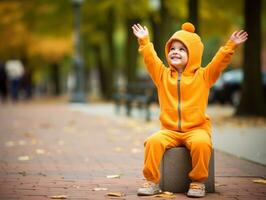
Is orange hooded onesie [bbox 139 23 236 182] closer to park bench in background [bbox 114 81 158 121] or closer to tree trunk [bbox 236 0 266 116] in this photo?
park bench in background [bbox 114 81 158 121]

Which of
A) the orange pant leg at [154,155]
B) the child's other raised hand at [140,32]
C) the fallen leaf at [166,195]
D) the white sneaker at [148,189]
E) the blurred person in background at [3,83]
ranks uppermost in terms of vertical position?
the child's other raised hand at [140,32]

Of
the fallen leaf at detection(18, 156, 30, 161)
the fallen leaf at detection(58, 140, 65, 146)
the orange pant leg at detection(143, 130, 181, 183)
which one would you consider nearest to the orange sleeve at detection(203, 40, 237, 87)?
the orange pant leg at detection(143, 130, 181, 183)

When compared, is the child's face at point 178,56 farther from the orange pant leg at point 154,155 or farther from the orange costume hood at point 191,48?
the orange pant leg at point 154,155

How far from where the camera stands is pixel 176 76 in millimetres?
6855

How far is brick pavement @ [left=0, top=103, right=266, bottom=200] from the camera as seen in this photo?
6754 millimetres

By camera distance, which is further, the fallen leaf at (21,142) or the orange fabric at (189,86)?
the fallen leaf at (21,142)

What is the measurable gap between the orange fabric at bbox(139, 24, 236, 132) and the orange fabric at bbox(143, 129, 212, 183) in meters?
0.10

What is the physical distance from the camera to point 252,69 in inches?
734

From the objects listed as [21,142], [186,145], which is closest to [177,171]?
[186,145]

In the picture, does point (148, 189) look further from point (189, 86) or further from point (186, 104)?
point (189, 86)

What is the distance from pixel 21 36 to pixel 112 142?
26.7 metres

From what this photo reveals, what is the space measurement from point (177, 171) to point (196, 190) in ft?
1.06

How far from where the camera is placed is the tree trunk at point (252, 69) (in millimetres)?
18453

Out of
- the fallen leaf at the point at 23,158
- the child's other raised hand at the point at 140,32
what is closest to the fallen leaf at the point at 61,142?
the fallen leaf at the point at 23,158
